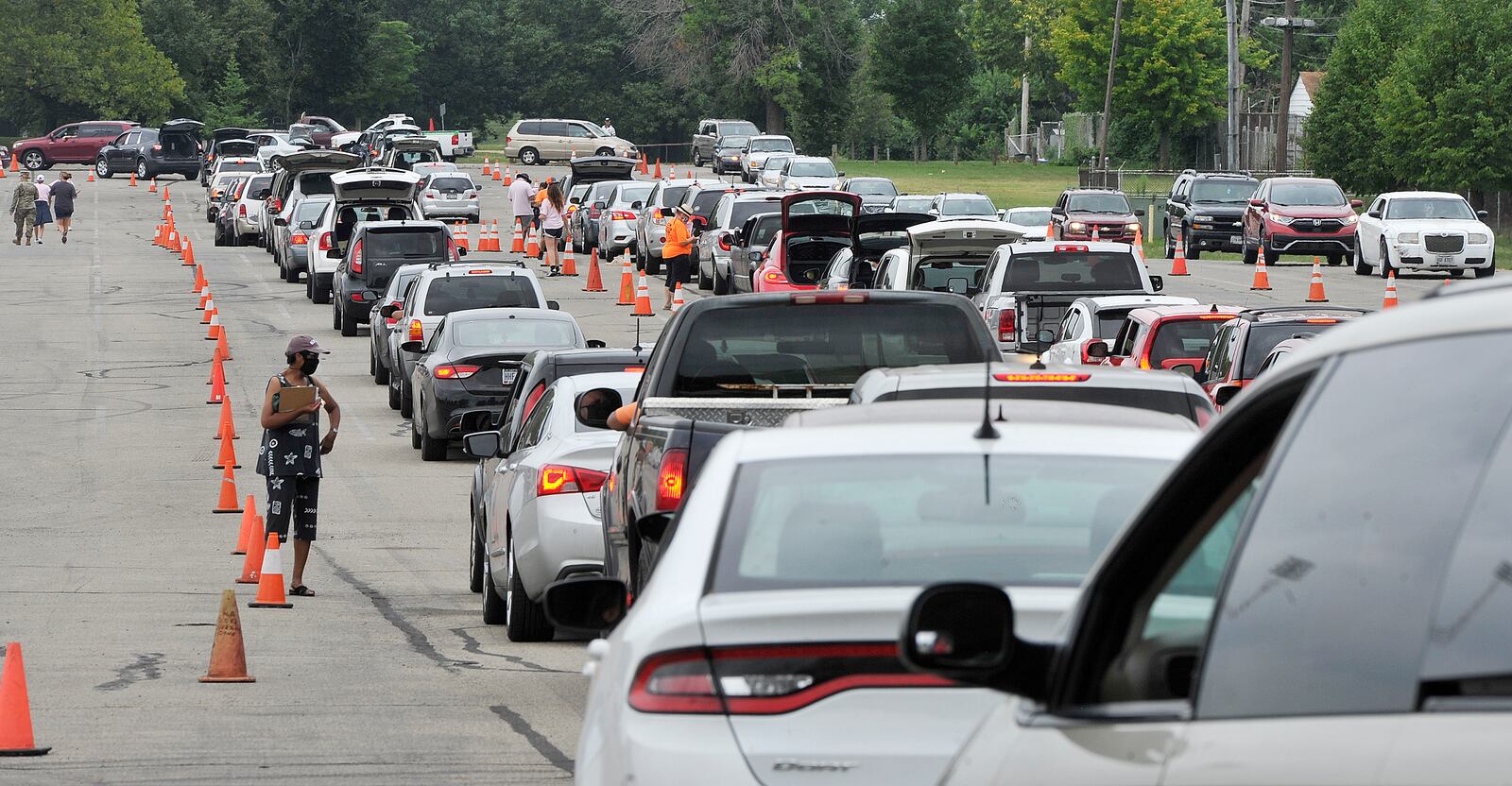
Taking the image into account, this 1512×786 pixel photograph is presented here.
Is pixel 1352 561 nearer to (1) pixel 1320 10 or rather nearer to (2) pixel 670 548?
(2) pixel 670 548

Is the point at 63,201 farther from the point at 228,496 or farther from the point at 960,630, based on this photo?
the point at 960,630

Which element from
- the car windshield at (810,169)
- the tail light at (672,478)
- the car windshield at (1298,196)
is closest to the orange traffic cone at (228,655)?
the tail light at (672,478)

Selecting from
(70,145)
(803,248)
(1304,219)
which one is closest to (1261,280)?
(1304,219)

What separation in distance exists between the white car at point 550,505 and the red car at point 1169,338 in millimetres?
7148

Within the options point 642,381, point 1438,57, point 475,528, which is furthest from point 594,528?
point 1438,57

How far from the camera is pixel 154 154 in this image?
80.4 m

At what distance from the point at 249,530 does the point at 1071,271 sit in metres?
Result: 10.5

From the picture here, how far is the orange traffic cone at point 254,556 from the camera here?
48.5 feet

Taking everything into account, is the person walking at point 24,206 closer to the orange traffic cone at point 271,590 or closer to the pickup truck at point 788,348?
the orange traffic cone at point 271,590

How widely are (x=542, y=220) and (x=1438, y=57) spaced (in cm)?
2383

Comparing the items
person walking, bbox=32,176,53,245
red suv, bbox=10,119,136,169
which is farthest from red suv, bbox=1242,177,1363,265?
red suv, bbox=10,119,136,169

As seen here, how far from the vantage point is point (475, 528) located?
14.4 meters

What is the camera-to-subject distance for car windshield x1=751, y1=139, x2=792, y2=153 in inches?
2913

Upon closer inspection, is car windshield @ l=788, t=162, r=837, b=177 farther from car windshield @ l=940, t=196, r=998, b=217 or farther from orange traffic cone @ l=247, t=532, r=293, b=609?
orange traffic cone @ l=247, t=532, r=293, b=609
